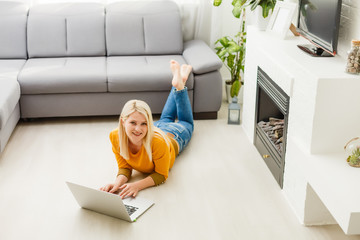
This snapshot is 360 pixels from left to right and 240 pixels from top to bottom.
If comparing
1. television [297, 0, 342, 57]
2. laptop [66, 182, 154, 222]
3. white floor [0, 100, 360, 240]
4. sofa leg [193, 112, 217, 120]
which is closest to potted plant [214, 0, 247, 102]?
sofa leg [193, 112, 217, 120]

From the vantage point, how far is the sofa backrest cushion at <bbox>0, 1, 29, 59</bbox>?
426 cm

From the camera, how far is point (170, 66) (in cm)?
388

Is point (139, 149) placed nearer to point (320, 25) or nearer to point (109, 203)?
point (109, 203)

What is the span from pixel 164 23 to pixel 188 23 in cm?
38

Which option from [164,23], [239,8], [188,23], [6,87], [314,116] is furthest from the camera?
[188,23]

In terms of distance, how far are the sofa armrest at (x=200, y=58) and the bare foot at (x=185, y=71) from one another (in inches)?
3.9

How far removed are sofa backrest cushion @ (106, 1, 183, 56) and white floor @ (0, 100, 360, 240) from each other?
0.83m

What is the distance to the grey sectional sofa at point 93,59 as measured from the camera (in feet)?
12.5

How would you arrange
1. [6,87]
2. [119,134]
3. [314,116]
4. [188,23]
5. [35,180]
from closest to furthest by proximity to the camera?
[314,116], [119,134], [35,180], [6,87], [188,23]

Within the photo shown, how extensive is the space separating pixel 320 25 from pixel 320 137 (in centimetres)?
73

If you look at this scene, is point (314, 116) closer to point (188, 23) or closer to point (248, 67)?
point (248, 67)

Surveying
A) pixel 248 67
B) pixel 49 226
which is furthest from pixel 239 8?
pixel 49 226

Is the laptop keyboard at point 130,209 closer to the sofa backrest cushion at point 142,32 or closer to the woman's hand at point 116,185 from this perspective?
the woman's hand at point 116,185

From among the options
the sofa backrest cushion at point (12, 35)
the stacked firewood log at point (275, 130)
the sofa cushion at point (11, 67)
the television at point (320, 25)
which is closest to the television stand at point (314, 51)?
the television at point (320, 25)
